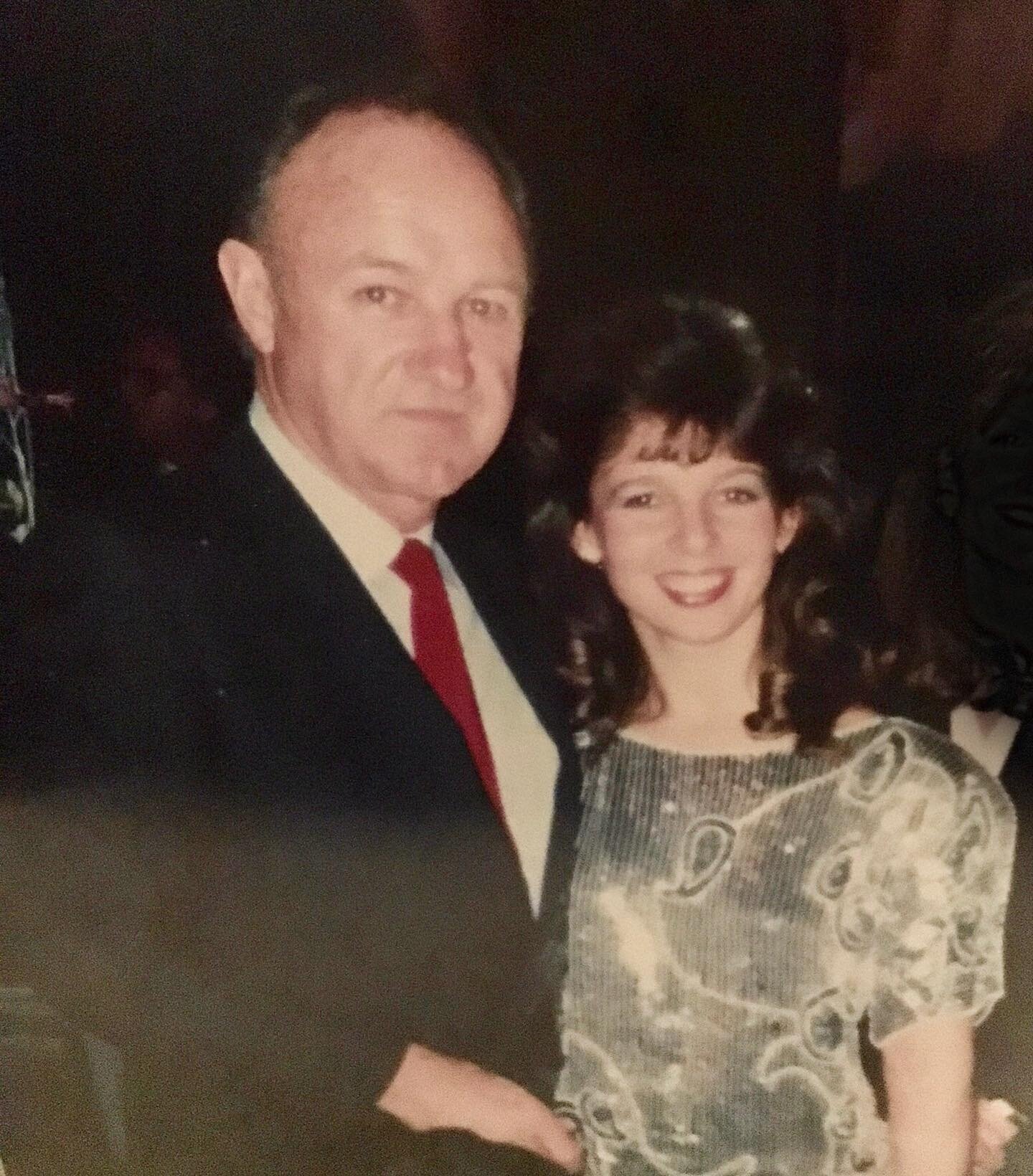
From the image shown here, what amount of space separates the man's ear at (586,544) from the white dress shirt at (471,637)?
0.32 ft

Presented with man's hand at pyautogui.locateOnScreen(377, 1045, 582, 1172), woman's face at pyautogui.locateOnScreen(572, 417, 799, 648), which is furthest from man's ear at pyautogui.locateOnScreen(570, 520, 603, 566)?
man's hand at pyautogui.locateOnScreen(377, 1045, 582, 1172)

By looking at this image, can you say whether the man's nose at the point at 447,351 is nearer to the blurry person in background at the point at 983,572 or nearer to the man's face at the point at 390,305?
the man's face at the point at 390,305

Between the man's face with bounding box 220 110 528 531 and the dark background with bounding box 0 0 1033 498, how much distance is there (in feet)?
0.11

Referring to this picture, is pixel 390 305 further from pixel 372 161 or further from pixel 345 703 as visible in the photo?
pixel 345 703

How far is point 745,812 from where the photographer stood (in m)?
1.00

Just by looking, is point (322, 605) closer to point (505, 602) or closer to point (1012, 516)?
point (505, 602)

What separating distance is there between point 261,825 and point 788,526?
488 mm

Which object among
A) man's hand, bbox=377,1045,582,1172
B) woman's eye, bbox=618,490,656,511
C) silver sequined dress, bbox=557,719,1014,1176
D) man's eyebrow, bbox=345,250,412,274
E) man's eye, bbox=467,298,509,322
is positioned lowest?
man's hand, bbox=377,1045,582,1172

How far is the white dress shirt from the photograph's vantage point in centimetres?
95

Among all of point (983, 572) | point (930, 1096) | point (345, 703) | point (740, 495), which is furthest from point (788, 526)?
point (930, 1096)

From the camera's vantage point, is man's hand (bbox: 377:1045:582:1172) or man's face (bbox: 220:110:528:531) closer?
man's face (bbox: 220:110:528:531)

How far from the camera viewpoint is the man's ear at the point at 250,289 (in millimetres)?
919

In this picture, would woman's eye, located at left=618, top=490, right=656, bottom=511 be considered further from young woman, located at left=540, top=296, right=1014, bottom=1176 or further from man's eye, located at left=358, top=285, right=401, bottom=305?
man's eye, located at left=358, top=285, right=401, bottom=305

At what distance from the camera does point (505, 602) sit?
3.27ft
